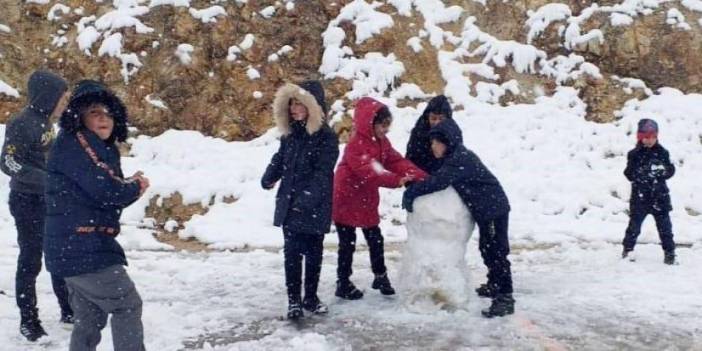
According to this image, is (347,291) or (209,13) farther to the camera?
(209,13)

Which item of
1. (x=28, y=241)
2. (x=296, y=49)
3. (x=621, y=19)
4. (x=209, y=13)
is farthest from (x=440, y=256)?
(x=621, y=19)

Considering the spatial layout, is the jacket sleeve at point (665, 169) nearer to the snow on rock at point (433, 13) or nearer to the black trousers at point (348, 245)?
the black trousers at point (348, 245)

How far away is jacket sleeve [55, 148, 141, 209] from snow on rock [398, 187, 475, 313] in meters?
2.78

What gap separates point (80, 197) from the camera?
13.2ft

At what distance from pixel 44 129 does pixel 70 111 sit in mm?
1448

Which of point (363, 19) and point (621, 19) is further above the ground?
point (621, 19)

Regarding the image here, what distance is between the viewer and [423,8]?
1516 cm

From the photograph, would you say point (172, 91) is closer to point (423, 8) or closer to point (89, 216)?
point (423, 8)

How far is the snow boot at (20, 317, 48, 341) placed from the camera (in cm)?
529

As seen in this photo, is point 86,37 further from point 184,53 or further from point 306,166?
point 306,166

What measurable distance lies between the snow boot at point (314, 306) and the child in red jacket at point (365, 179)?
0.53m

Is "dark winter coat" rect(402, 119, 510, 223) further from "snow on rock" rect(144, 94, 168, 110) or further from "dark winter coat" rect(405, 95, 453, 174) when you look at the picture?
"snow on rock" rect(144, 94, 168, 110)

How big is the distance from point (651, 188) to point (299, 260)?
14.9ft

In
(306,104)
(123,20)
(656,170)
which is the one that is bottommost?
(656,170)
